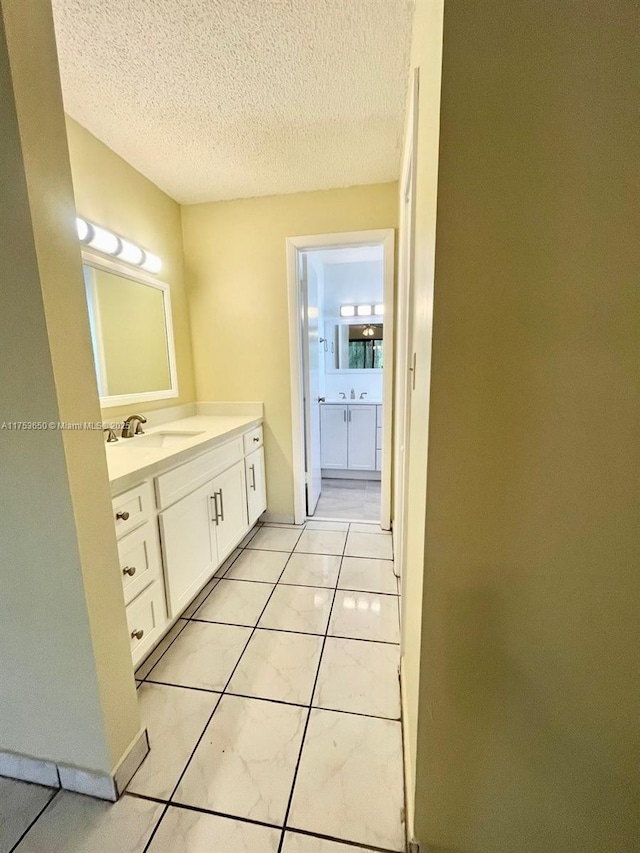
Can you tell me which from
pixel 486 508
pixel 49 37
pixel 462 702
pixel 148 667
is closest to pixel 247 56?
pixel 49 37

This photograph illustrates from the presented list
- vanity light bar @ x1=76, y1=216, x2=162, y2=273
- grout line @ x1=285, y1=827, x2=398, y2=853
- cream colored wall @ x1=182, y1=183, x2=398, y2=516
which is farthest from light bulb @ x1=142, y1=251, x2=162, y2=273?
grout line @ x1=285, y1=827, x2=398, y2=853

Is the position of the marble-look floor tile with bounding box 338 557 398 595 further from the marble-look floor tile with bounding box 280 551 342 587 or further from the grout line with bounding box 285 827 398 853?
the grout line with bounding box 285 827 398 853

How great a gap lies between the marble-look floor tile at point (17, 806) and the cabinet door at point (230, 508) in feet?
3.42

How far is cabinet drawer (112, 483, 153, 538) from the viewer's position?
122 centimetres

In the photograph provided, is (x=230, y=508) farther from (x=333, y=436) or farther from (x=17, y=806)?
(x=333, y=436)

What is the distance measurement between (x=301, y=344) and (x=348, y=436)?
1.42 m

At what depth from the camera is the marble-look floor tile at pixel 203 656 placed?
1.40 meters

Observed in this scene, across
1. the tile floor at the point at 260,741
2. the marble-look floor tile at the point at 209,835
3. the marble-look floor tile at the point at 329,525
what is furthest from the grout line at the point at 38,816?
the marble-look floor tile at the point at 329,525

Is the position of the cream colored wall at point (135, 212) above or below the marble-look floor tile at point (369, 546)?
above

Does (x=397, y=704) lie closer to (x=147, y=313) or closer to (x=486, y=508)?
(x=486, y=508)

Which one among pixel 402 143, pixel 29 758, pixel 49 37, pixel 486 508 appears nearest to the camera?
pixel 486 508

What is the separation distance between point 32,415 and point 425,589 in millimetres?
975

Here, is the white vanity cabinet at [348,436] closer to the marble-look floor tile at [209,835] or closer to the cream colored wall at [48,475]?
the cream colored wall at [48,475]

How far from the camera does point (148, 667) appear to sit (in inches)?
57.7
